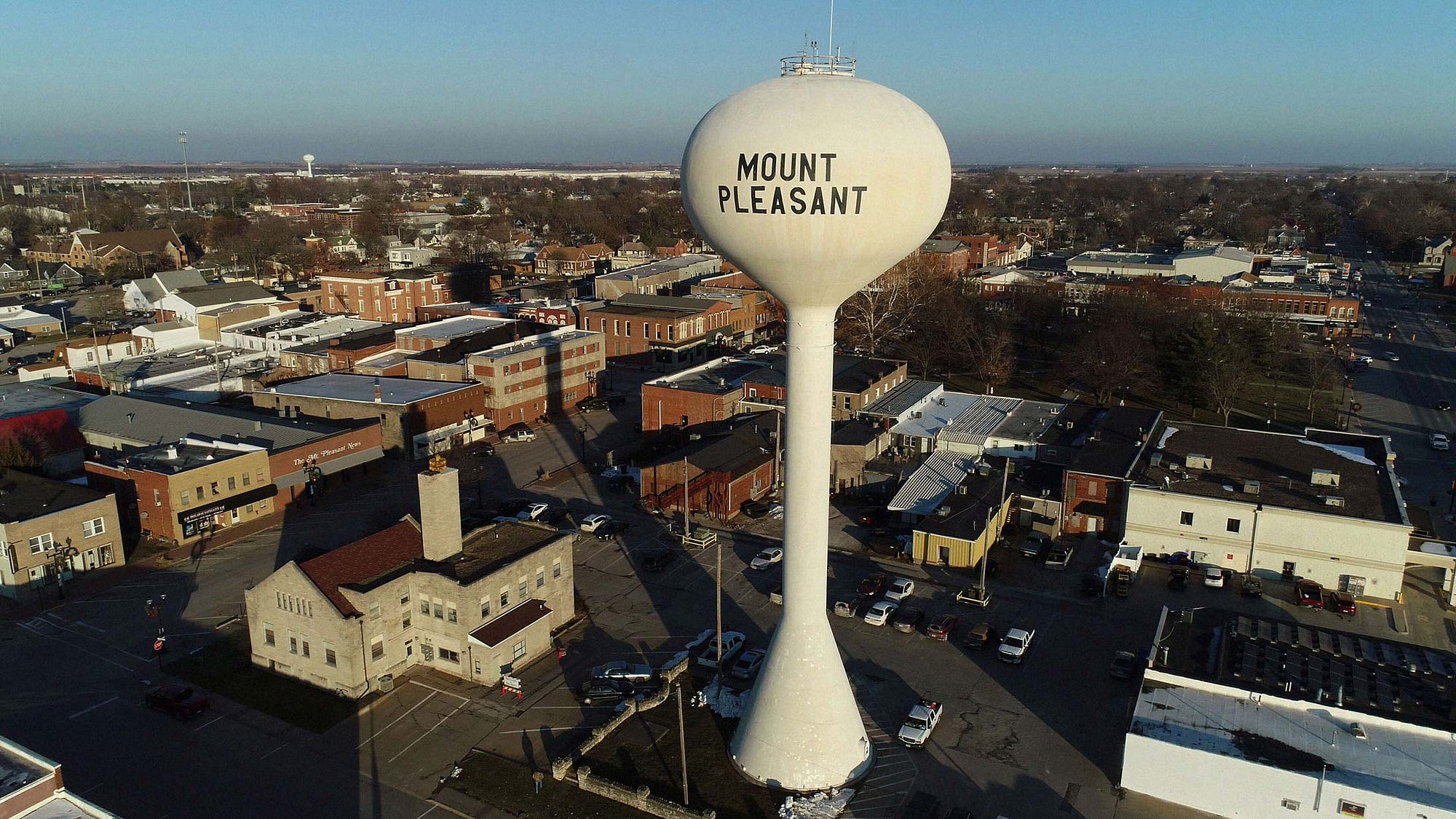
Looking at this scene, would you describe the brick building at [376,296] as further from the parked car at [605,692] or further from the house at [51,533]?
the parked car at [605,692]

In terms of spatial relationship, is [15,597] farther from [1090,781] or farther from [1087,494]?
[1087,494]

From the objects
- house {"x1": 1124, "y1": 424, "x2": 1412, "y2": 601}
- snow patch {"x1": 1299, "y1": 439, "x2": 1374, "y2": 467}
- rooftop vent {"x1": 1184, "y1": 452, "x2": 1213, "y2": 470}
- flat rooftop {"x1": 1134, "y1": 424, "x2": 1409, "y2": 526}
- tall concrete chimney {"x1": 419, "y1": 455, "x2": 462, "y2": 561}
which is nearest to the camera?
tall concrete chimney {"x1": 419, "y1": 455, "x2": 462, "y2": 561}

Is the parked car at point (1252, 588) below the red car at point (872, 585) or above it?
below

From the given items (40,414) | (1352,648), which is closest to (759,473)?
(1352,648)

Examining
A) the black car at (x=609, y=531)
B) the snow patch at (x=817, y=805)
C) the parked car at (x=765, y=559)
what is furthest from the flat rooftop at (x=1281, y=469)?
the black car at (x=609, y=531)

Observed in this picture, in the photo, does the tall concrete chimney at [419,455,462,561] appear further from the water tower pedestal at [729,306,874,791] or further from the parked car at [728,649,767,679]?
the water tower pedestal at [729,306,874,791]

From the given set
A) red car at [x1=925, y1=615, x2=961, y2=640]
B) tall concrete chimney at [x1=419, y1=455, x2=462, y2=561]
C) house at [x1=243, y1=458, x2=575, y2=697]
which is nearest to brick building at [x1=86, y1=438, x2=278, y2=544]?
house at [x1=243, y1=458, x2=575, y2=697]
